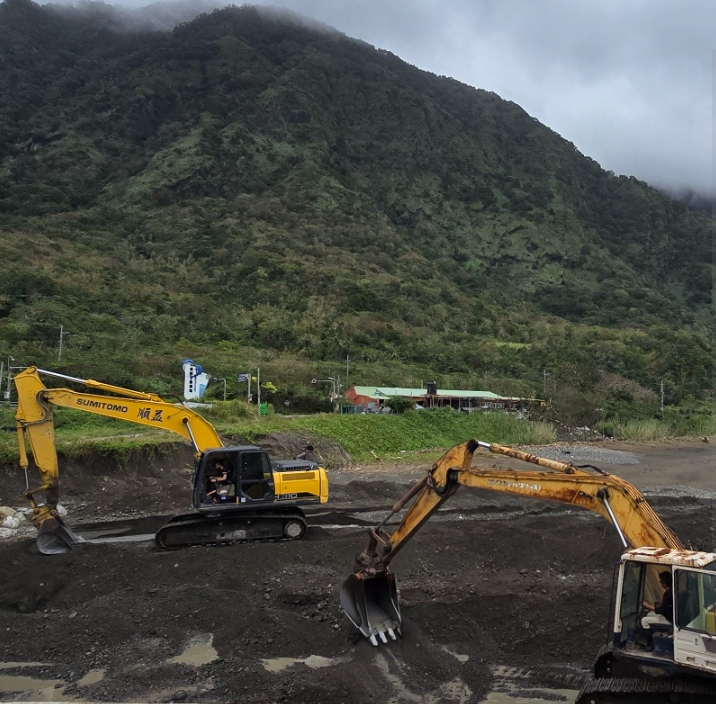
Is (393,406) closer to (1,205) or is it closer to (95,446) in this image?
(95,446)

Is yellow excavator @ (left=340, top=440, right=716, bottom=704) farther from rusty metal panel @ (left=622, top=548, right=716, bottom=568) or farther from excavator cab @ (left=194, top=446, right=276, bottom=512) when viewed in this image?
excavator cab @ (left=194, top=446, right=276, bottom=512)

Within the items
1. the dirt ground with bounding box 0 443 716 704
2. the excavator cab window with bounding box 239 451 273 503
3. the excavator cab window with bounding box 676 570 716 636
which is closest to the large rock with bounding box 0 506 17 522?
the dirt ground with bounding box 0 443 716 704

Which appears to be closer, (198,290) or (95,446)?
(95,446)

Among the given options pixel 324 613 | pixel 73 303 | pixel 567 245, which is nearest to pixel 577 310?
pixel 567 245

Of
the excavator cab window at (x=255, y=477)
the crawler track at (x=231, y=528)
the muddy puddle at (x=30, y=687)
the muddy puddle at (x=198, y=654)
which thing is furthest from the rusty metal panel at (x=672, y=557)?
the crawler track at (x=231, y=528)

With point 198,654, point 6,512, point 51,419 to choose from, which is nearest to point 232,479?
point 51,419

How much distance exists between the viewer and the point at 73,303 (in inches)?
2199

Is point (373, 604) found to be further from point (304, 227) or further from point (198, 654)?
point (304, 227)

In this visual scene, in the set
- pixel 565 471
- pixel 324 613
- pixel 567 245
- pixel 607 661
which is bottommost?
pixel 324 613

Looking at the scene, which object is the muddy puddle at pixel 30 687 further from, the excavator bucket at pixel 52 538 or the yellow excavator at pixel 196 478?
the yellow excavator at pixel 196 478

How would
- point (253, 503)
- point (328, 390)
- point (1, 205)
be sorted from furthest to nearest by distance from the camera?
point (1, 205), point (328, 390), point (253, 503)

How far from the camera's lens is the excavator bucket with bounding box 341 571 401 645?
8.20 m

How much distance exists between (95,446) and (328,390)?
26.8 meters

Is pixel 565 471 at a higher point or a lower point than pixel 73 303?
lower
